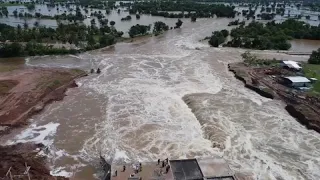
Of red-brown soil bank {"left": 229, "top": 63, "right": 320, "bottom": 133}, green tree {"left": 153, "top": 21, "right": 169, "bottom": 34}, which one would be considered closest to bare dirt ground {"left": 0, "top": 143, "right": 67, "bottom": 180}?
red-brown soil bank {"left": 229, "top": 63, "right": 320, "bottom": 133}

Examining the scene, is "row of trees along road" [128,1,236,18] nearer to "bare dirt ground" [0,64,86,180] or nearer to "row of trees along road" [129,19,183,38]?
"row of trees along road" [129,19,183,38]

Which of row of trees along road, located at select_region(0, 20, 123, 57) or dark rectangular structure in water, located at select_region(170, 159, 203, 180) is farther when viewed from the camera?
row of trees along road, located at select_region(0, 20, 123, 57)

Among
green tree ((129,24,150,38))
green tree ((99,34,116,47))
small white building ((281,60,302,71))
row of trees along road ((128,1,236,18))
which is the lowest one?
small white building ((281,60,302,71))

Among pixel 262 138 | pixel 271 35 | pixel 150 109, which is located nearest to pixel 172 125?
pixel 150 109

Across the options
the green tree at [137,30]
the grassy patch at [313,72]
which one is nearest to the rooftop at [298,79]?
the grassy patch at [313,72]

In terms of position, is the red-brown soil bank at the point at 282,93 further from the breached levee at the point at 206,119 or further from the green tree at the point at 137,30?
the green tree at the point at 137,30

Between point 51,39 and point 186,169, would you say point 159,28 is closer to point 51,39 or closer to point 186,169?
point 51,39
